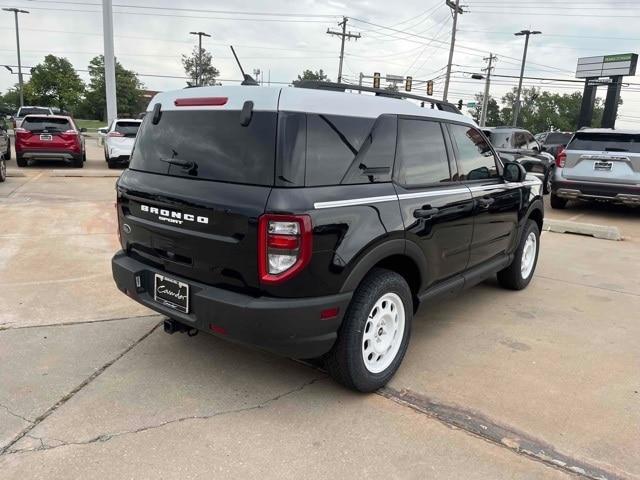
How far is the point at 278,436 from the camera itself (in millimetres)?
2826

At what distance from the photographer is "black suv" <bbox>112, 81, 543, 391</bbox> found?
109 inches

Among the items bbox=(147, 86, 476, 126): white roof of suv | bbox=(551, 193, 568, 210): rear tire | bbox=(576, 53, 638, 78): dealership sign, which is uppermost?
bbox=(576, 53, 638, 78): dealership sign

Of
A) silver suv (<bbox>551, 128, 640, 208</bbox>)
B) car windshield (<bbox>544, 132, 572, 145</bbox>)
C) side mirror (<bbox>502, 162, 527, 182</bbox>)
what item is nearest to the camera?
side mirror (<bbox>502, 162, 527, 182</bbox>)

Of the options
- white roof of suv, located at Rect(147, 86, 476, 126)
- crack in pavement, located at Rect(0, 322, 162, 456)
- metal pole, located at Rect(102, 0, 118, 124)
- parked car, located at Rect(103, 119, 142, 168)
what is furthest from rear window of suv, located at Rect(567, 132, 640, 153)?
metal pole, located at Rect(102, 0, 118, 124)

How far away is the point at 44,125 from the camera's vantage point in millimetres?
14867

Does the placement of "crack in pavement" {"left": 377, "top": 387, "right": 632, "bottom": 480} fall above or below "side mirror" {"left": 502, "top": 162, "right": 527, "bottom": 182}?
below

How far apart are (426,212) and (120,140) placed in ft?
47.3

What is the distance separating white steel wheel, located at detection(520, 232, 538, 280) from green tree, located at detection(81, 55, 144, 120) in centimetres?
7752

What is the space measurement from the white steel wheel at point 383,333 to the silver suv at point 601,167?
27.0 ft

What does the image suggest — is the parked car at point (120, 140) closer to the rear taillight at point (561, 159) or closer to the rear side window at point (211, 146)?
the rear taillight at point (561, 159)

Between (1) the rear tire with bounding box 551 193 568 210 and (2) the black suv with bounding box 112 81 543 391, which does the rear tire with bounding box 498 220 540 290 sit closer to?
(2) the black suv with bounding box 112 81 543 391

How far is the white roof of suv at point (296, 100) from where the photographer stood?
286cm

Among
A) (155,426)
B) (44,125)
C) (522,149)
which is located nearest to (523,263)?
(155,426)

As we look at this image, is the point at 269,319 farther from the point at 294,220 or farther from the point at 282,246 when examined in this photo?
the point at 294,220
